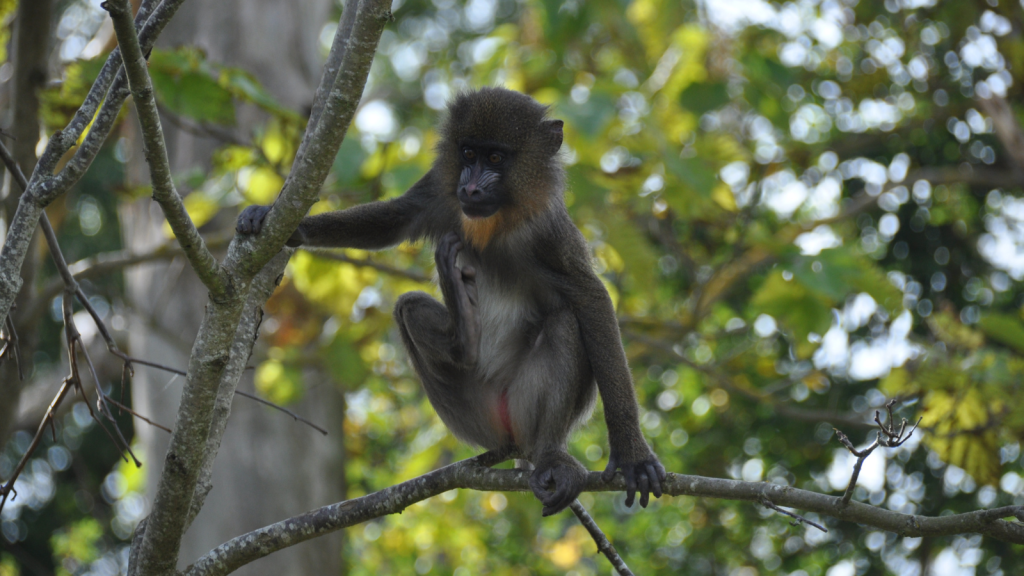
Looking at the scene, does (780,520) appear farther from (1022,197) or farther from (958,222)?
(1022,197)

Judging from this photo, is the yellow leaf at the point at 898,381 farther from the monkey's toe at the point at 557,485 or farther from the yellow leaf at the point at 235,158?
the yellow leaf at the point at 235,158

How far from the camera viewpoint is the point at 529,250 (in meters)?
4.94

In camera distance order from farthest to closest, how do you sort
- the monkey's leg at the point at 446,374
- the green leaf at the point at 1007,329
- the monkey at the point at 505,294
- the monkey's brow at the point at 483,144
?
the green leaf at the point at 1007,329 < the monkey's brow at the point at 483,144 < the monkey's leg at the point at 446,374 < the monkey at the point at 505,294

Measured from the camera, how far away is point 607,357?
4.59 m

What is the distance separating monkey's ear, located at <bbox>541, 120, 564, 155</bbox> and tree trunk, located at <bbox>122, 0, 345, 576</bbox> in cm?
415

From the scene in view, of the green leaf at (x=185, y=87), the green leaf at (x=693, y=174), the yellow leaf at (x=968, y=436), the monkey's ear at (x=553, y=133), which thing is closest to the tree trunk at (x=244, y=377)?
the green leaf at (x=185, y=87)

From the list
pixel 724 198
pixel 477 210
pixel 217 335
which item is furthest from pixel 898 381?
pixel 217 335

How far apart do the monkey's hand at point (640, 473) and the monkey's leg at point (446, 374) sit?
3.17 feet

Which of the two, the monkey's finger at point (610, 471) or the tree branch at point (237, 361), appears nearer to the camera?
the tree branch at point (237, 361)

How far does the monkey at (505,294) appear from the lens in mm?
4508

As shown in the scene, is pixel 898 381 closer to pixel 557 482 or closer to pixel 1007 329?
pixel 1007 329

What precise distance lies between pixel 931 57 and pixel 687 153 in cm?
445

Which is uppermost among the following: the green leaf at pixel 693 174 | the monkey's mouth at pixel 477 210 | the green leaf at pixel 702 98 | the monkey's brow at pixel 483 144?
the green leaf at pixel 702 98

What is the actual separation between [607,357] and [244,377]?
5.21 m
